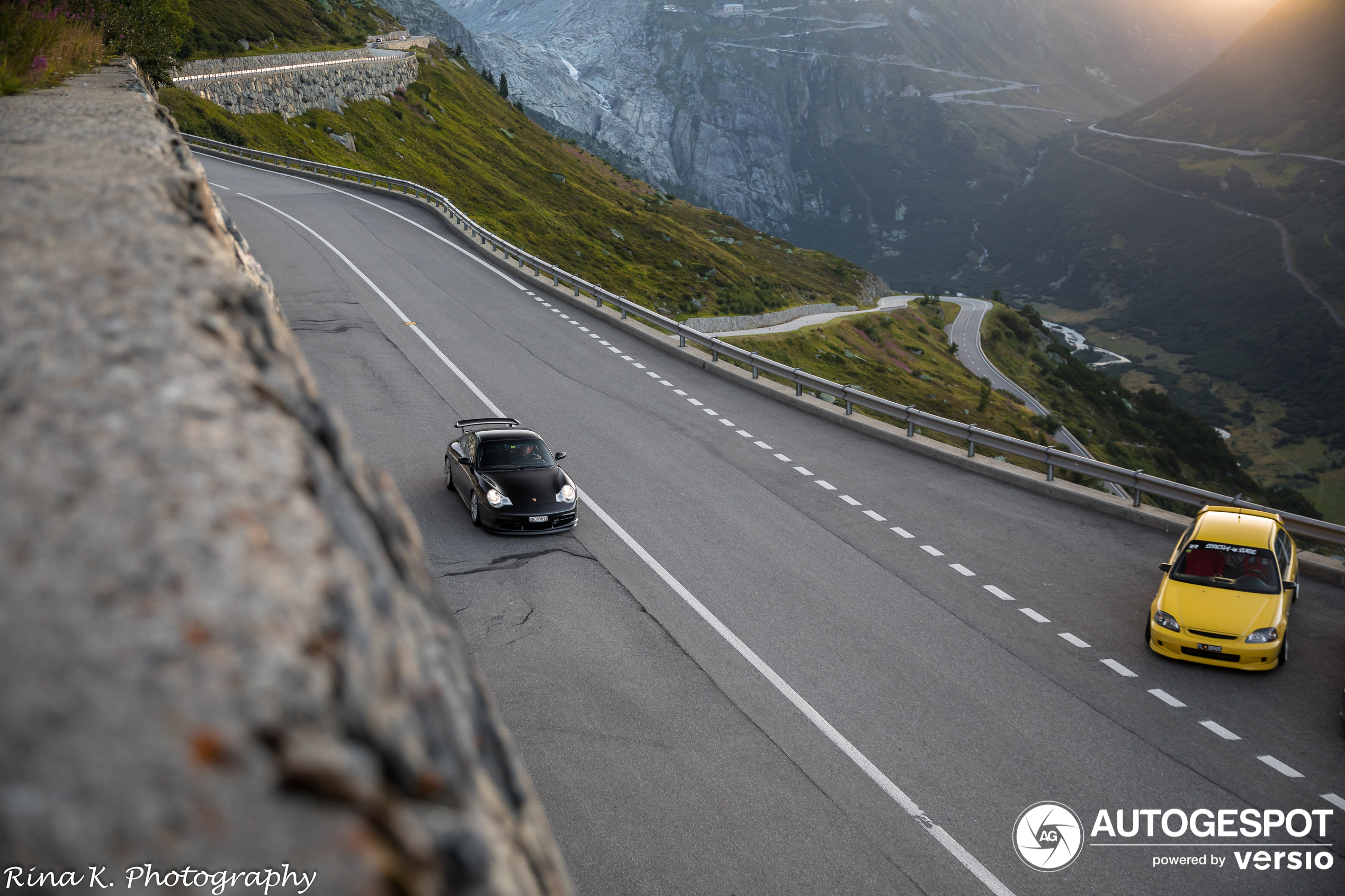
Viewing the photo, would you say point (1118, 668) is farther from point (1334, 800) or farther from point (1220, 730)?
point (1334, 800)

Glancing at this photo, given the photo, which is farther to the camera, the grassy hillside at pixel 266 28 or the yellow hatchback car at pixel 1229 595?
the grassy hillside at pixel 266 28

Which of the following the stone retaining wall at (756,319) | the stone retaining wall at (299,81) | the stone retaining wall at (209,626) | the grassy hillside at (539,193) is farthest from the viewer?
the stone retaining wall at (299,81)

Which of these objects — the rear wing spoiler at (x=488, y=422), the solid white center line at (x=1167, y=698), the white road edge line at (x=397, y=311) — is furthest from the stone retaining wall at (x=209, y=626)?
the white road edge line at (x=397, y=311)

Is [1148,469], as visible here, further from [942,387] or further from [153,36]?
[153,36]

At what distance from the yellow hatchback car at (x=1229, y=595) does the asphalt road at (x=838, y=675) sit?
341 mm

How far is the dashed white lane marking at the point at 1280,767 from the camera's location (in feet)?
28.5

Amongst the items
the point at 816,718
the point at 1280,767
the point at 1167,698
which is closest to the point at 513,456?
the point at 816,718

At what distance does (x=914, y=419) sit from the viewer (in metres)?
19.3

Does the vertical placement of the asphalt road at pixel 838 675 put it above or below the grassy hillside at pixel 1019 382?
above

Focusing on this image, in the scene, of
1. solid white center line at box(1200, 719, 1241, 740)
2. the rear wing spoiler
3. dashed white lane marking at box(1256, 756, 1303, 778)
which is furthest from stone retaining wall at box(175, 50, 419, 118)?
dashed white lane marking at box(1256, 756, 1303, 778)

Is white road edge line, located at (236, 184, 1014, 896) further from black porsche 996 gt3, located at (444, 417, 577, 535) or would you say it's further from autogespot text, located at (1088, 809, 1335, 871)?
autogespot text, located at (1088, 809, 1335, 871)

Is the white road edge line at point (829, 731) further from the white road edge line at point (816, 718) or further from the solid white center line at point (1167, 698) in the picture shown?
the solid white center line at point (1167, 698)

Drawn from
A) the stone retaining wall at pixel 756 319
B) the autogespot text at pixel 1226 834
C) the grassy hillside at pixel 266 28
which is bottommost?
the stone retaining wall at pixel 756 319

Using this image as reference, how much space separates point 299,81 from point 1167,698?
75552mm
